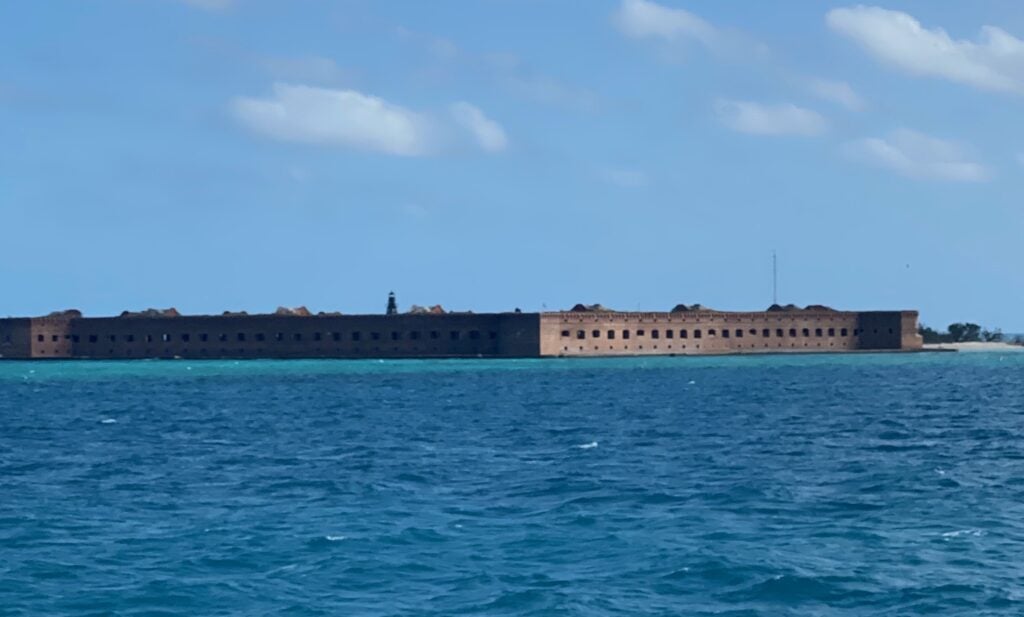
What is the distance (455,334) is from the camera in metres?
110

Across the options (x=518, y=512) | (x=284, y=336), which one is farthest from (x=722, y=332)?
(x=518, y=512)

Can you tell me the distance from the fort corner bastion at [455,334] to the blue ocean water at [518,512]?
6161cm

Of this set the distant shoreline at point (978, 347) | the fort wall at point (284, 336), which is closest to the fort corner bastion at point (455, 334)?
the fort wall at point (284, 336)

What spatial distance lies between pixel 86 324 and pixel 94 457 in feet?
295

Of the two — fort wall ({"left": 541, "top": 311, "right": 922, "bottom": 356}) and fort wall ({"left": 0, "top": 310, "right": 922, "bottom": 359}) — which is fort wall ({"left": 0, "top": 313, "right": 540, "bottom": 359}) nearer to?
fort wall ({"left": 0, "top": 310, "right": 922, "bottom": 359})

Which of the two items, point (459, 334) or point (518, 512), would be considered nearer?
point (518, 512)

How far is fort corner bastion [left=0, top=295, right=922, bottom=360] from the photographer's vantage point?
109m

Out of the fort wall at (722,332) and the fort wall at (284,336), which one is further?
the fort wall at (284,336)

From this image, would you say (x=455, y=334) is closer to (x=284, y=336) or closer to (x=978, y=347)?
(x=284, y=336)

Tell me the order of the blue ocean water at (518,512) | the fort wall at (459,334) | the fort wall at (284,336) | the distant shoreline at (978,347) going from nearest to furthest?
the blue ocean water at (518,512), the fort wall at (459,334), the fort wall at (284,336), the distant shoreline at (978,347)

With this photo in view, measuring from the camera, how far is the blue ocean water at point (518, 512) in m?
16.7

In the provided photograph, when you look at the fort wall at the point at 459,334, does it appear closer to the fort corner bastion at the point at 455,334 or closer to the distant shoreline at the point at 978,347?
the fort corner bastion at the point at 455,334

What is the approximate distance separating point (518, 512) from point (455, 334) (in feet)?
289

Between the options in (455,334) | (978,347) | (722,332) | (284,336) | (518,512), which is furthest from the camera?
(978,347)
